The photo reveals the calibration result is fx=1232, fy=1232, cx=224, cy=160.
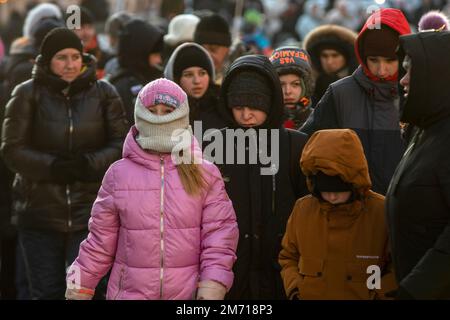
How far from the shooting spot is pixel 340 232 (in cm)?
641

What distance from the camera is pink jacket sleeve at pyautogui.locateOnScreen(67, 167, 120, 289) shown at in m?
6.51

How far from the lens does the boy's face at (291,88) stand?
8609mm

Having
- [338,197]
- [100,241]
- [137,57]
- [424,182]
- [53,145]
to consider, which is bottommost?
[100,241]

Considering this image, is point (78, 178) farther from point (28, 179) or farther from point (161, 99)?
point (161, 99)

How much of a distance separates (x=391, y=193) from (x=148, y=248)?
1.30 metres

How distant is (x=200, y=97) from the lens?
8.81m

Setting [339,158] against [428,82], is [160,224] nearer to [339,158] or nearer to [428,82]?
[339,158]

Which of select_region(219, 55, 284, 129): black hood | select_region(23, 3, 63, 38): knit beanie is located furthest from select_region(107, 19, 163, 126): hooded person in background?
select_region(219, 55, 284, 129): black hood

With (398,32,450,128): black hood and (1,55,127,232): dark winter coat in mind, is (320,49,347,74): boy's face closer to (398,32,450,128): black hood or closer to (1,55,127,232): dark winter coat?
(1,55,127,232): dark winter coat

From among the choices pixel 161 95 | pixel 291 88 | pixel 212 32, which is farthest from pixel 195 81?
pixel 161 95

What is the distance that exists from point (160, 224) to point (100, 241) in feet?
1.14

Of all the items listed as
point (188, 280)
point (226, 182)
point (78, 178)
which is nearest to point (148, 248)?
point (188, 280)

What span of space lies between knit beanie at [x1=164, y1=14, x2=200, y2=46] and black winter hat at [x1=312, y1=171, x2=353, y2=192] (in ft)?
17.2
